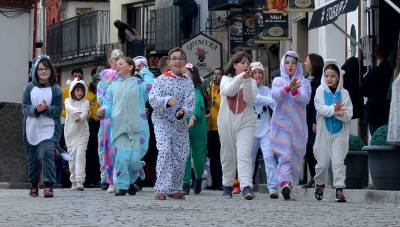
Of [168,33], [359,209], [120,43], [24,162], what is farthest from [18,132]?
[120,43]

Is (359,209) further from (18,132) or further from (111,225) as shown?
(18,132)

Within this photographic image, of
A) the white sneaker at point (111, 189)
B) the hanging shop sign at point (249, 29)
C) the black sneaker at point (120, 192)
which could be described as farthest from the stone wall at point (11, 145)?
the hanging shop sign at point (249, 29)

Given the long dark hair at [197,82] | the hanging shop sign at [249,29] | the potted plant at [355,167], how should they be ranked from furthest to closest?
the hanging shop sign at [249,29]
the long dark hair at [197,82]
the potted plant at [355,167]

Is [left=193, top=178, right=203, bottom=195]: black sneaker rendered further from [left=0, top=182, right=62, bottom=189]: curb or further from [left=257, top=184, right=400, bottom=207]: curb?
[left=0, top=182, right=62, bottom=189]: curb

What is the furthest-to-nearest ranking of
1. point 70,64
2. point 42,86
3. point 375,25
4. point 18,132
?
point 70,64 → point 18,132 → point 375,25 → point 42,86

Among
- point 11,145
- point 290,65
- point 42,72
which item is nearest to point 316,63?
point 290,65

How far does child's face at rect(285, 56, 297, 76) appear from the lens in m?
17.5

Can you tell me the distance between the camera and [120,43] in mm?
47906

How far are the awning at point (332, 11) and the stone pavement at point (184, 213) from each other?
149 inches

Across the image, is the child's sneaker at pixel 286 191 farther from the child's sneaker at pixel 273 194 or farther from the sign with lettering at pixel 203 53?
the sign with lettering at pixel 203 53

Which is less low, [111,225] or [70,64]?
[70,64]

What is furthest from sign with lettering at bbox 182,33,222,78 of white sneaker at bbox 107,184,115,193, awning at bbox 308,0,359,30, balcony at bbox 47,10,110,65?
balcony at bbox 47,10,110,65

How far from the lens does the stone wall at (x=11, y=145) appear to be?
2375 centimetres

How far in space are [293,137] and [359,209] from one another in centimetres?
282
